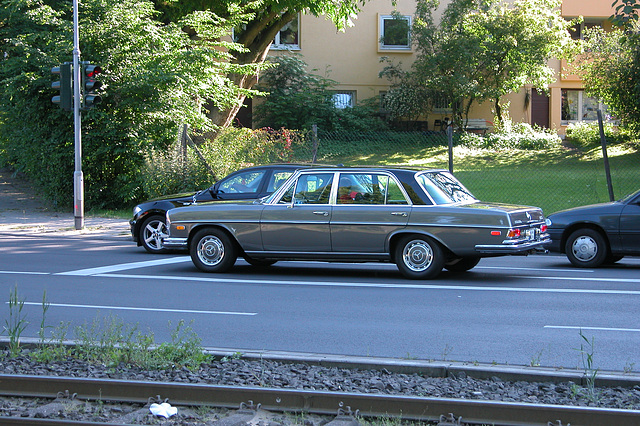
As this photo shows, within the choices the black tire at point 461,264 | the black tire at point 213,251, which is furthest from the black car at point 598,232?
the black tire at point 213,251

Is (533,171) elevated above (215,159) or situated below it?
below

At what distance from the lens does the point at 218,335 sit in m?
7.56

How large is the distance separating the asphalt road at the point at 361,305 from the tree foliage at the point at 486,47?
19.5 meters

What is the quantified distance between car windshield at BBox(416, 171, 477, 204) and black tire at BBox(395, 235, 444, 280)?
63cm

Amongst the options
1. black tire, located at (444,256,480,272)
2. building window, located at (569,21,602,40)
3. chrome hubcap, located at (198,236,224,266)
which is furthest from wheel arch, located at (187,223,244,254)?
building window, located at (569,21,602,40)

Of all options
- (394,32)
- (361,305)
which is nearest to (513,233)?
(361,305)

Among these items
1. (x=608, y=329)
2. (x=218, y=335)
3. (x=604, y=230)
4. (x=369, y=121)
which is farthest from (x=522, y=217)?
(x=369, y=121)

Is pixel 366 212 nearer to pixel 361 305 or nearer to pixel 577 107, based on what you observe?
pixel 361 305

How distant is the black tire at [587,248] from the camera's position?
12352 mm

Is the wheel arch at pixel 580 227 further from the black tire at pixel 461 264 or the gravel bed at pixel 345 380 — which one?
the gravel bed at pixel 345 380

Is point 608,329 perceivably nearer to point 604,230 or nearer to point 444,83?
point 604,230

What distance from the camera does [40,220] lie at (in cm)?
2041

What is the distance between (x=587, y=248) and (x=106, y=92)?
13968 millimetres

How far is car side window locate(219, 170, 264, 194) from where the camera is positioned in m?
14.3
